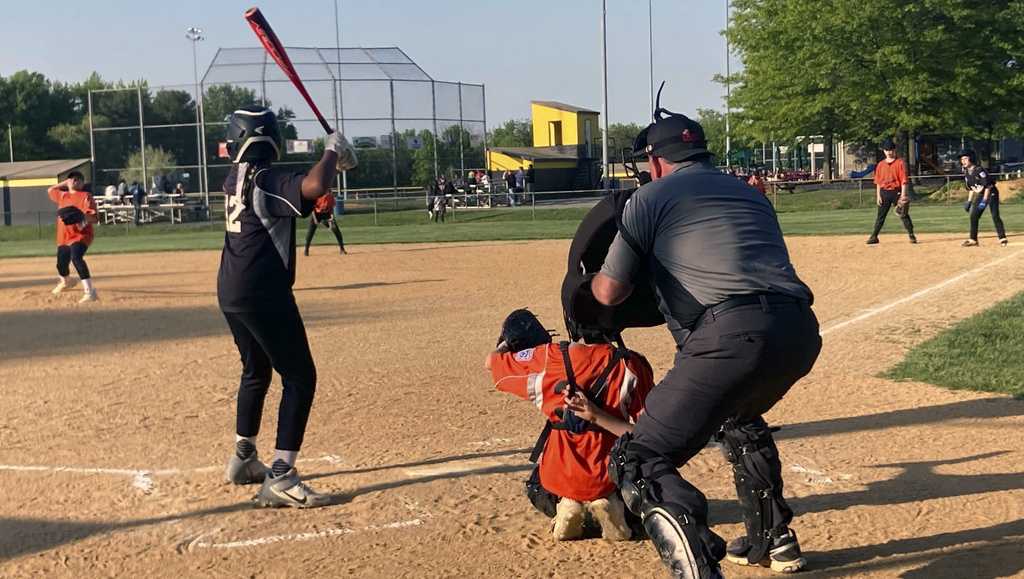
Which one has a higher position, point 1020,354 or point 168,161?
point 168,161

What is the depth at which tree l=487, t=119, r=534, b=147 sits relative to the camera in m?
104

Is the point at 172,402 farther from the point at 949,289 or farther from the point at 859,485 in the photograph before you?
the point at 949,289

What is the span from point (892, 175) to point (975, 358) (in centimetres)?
1135

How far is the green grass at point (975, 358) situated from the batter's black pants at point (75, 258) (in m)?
11.3

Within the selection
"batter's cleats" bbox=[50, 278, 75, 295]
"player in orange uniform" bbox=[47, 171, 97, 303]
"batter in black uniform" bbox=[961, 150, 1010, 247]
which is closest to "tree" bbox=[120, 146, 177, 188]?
"batter's cleats" bbox=[50, 278, 75, 295]

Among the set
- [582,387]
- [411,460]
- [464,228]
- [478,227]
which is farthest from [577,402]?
[478,227]

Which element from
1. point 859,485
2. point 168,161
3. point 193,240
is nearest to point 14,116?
point 168,161

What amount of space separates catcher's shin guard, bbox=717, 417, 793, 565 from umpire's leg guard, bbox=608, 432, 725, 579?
83 centimetres

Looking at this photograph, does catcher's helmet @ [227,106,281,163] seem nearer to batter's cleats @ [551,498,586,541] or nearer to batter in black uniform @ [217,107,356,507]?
batter in black uniform @ [217,107,356,507]

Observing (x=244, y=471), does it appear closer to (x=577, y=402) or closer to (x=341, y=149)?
(x=341, y=149)

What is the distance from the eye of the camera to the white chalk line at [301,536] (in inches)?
201

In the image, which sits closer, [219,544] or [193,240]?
[219,544]

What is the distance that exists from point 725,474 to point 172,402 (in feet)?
15.1

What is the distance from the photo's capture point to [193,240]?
1282 inches
